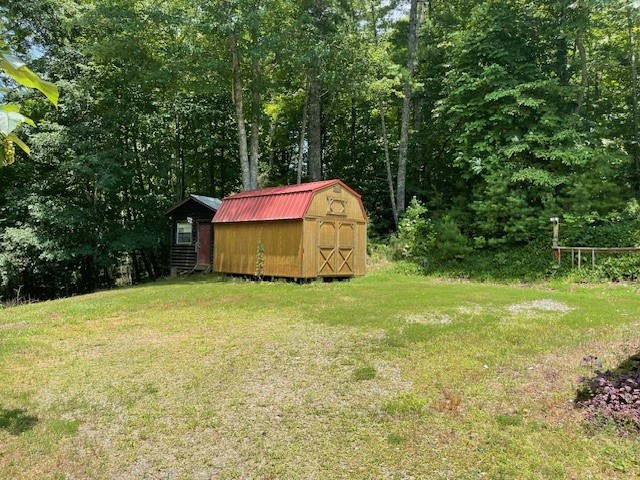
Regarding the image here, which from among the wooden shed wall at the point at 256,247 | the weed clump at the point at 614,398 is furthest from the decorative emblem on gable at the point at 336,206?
the weed clump at the point at 614,398

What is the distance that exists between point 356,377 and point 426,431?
1.44 m

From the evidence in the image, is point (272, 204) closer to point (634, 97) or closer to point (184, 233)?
point (184, 233)

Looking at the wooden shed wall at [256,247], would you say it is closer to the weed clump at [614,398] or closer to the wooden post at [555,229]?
A: the wooden post at [555,229]

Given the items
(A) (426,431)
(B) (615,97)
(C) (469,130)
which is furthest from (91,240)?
(B) (615,97)

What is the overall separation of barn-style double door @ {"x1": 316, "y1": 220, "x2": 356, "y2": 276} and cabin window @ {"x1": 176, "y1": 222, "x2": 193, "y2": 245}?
805cm

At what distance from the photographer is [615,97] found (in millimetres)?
20031

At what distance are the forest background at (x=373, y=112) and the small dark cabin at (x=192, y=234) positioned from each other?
4.11ft

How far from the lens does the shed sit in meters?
13.7

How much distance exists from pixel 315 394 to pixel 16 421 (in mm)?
3116

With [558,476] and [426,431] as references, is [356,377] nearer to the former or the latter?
[426,431]

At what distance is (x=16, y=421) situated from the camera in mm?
4355

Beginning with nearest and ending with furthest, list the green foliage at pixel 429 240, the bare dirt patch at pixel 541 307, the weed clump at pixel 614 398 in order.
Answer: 1. the weed clump at pixel 614 398
2. the bare dirt patch at pixel 541 307
3. the green foliage at pixel 429 240

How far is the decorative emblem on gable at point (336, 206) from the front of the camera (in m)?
14.3

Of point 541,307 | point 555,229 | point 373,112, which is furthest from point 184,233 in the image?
point 541,307
